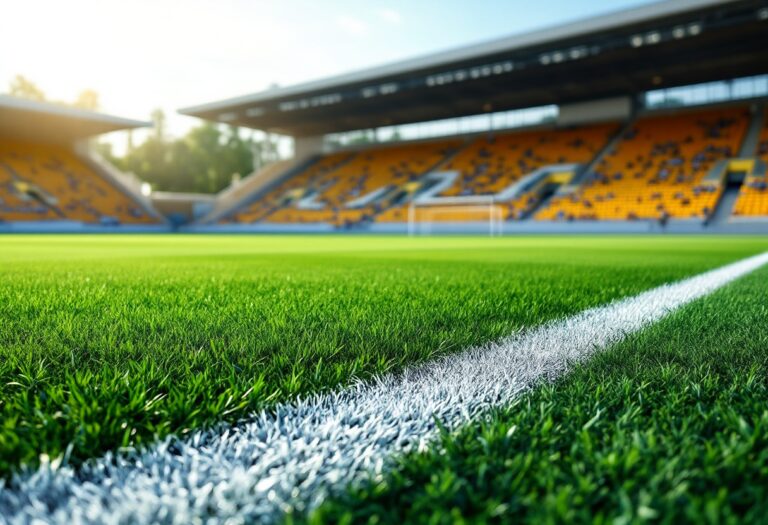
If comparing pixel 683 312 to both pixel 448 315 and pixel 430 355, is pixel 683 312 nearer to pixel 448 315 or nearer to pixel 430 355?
pixel 448 315

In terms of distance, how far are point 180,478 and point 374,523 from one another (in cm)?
31

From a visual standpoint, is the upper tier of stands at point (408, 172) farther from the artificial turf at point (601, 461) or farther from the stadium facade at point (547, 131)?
the artificial turf at point (601, 461)

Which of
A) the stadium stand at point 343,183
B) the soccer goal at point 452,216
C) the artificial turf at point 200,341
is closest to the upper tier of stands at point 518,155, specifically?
the soccer goal at point 452,216

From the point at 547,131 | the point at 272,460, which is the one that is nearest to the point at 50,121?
the point at 547,131

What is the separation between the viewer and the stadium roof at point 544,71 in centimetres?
1938

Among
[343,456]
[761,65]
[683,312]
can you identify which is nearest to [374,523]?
[343,456]

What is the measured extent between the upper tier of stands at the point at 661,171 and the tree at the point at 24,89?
1843 inches

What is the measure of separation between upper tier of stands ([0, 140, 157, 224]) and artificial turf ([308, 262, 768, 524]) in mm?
32383

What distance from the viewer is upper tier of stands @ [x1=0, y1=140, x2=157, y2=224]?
29062 mm

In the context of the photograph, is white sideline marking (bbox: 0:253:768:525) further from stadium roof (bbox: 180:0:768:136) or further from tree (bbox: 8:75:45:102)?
tree (bbox: 8:75:45:102)

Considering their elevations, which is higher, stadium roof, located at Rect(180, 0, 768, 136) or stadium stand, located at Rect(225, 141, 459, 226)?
stadium roof, located at Rect(180, 0, 768, 136)

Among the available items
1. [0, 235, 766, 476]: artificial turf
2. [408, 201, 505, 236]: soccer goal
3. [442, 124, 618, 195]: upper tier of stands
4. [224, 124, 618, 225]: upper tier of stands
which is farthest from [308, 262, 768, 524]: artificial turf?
[442, 124, 618, 195]: upper tier of stands

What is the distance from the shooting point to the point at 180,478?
2.66 feet

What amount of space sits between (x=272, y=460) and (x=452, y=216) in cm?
2774
